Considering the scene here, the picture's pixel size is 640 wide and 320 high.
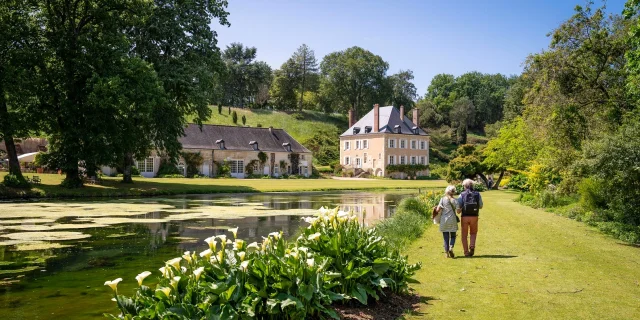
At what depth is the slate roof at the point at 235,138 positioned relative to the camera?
5758 centimetres

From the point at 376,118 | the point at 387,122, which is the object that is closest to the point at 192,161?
the point at 376,118

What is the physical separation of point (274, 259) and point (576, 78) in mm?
18137

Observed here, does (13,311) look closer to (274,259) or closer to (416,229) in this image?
(274,259)

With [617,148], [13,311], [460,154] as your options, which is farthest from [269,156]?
[13,311]

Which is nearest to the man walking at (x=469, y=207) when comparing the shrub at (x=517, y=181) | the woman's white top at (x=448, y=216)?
the woman's white top at (x=448, y=216)

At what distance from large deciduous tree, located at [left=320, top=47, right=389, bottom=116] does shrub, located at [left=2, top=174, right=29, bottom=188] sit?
68.2 meters

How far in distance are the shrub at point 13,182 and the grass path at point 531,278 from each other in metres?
23.5

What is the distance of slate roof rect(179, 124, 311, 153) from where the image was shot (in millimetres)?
57578

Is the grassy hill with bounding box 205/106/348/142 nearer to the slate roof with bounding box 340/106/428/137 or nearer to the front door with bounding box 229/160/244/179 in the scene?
the slate roof with bounding box 340/106/428/137

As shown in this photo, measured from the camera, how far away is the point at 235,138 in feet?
201

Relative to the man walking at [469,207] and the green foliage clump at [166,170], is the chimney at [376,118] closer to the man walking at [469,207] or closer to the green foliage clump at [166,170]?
the green foliage clump at [166,170]

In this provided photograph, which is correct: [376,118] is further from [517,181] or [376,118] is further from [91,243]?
[91,243]

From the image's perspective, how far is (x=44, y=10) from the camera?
30.4 metres

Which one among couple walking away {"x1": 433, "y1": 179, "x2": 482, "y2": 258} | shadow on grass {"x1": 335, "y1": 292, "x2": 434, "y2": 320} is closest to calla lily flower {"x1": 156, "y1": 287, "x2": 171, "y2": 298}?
shadow on grass {"x1": 335, "y1": 292, "x2": 434, "y2": 320}
